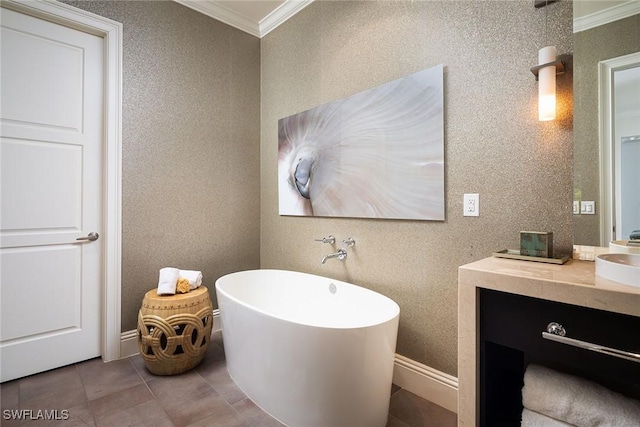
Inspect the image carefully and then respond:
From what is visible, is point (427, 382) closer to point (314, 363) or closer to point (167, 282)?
point (314, 363)

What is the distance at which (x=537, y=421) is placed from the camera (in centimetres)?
102

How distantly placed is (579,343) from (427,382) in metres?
1.10

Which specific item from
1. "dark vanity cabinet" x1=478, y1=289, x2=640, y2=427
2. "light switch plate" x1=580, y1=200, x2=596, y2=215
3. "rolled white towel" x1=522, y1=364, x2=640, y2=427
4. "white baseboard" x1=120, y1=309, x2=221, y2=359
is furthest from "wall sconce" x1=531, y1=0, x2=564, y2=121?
"white baseboard" x1=120, y1=309, x2=221, y2=359

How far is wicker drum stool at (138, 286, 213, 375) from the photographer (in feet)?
6.42

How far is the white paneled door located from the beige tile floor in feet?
0.82

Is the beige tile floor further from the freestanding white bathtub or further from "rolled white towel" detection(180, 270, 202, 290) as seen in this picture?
"rolled white towel" detection(180, 270, 202, 290)

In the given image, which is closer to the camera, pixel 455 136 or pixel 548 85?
pixel 548 85

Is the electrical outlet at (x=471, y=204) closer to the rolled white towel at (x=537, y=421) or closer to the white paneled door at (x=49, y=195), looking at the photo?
the rolled white towel at (x=537, y=421)

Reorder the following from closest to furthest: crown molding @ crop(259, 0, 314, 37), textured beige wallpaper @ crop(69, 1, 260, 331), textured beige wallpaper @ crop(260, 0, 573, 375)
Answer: textured beige wallpaper @ crop(260, 0, 573, 375) → textured beige wallpaper @ crop(69, 1, 260, 331) → crown molding @ crop(259, 0, 314, 37)

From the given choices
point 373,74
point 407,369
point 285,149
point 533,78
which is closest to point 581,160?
point 533,78

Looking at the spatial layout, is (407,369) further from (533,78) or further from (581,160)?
(533,78)

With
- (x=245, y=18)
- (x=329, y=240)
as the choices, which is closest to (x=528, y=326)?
(x=329, y=240)

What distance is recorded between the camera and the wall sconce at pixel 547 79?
1309 mm

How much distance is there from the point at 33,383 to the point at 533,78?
11.0 feet
